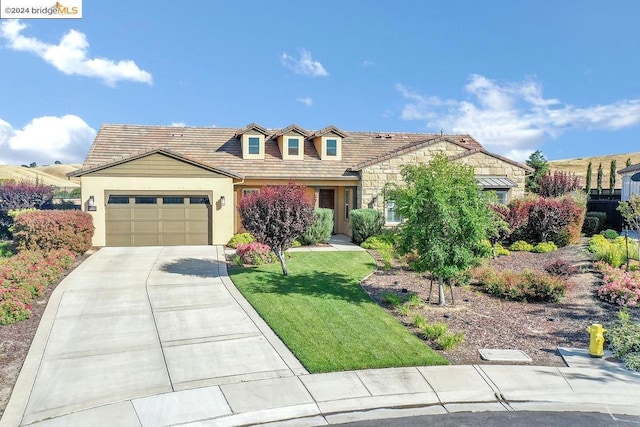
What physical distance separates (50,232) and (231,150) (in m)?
9.79

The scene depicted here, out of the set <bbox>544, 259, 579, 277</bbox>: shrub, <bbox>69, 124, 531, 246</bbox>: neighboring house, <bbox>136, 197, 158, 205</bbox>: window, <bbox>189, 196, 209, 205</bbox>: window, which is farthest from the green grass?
<bbox>136, 197, 158, 205</bbox>: window

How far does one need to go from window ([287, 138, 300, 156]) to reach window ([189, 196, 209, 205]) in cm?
526

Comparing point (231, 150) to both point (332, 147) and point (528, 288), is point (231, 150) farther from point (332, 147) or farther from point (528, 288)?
point (528, 288)

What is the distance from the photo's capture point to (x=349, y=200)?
22.3m

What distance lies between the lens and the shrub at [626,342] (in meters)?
7.88

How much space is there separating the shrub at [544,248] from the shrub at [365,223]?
640 cm

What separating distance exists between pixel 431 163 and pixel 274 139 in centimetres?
1481

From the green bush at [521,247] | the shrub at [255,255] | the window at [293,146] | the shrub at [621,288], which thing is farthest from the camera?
the window at [293,146]

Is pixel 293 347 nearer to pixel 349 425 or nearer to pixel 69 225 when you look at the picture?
pixel 349 425

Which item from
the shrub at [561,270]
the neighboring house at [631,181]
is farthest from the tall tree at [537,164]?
the shrub at [561,270]

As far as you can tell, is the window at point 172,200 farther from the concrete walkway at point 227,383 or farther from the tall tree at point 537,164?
the tall tree at point 537,164

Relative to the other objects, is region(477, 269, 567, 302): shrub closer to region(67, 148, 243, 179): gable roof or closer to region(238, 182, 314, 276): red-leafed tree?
region(238, 182, 314, 276): red-leafed tree

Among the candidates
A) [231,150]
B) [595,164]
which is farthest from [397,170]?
[595,164]

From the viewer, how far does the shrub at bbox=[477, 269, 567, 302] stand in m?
11.4
